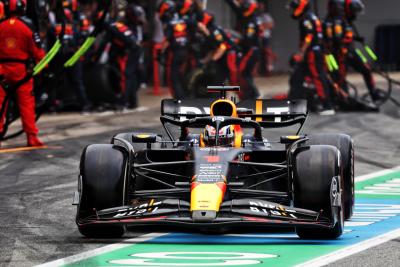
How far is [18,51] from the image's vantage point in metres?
18.5

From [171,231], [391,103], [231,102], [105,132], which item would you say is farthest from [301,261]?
[391,103]

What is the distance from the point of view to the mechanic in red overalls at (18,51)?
18.4 m

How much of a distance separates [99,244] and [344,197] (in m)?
2.29

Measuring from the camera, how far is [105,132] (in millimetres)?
21375

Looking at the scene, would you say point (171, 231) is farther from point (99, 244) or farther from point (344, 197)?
point (344, 197)

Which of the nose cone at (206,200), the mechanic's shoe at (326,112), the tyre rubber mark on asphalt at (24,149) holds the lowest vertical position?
the mechanic's shoe at (326,112)

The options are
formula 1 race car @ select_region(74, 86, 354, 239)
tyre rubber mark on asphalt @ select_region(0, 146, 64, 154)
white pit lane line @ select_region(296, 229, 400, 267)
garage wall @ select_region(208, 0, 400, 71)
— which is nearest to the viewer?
white pit lane line @ select_region(296, 229, 400, 267)

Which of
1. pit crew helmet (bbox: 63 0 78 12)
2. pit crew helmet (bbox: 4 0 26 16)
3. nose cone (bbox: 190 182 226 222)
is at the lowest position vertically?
nose cone (bbox: 190 182 226 222)

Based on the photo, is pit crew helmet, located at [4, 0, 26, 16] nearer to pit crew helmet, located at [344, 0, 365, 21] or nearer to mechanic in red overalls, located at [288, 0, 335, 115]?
mechanic in red overalls, located at [288, 0, 335, 115]

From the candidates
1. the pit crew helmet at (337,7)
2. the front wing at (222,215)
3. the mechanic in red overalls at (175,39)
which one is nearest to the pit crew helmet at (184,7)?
the mechanic in red overalls at (175,39)

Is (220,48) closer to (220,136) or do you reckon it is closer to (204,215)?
(220,136)

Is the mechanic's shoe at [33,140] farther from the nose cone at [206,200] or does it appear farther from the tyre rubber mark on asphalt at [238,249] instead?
the nose cone at [206,200]

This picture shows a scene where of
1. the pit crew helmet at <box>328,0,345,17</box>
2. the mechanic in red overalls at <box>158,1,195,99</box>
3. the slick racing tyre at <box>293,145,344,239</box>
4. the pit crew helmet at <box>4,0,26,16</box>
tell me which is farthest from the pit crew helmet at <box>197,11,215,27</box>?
the slick racing tyre at <box>293,145,344,239</box>

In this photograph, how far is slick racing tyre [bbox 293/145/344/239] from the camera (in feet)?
34.7
